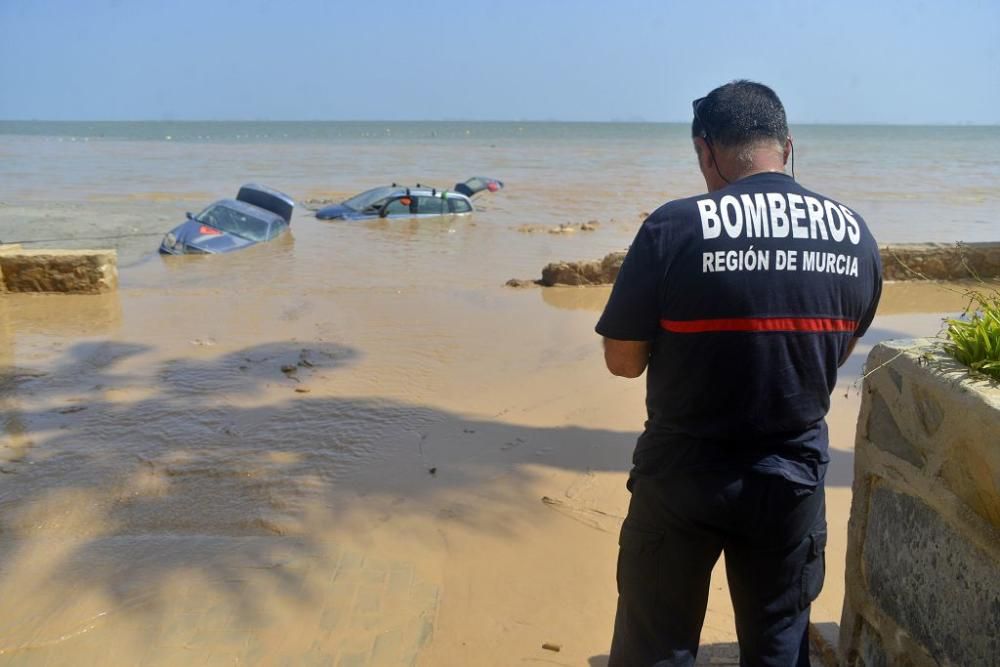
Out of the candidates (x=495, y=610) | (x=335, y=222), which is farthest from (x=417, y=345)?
(x=335, y=222)

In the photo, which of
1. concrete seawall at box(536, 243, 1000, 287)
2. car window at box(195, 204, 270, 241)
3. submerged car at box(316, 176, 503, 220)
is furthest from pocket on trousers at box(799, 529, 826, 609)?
submerged car at box(316, 176, 503, 220)

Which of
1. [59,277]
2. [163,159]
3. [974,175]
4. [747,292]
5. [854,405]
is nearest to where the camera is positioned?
[747,292]

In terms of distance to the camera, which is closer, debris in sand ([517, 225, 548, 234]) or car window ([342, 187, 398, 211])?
debris in sand ([517, 225, 548, 234])

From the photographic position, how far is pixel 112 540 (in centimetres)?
395

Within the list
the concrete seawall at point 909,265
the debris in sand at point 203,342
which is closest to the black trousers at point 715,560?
the debris in sand at point 203,342

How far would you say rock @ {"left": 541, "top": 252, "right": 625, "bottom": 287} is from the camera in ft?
33.9

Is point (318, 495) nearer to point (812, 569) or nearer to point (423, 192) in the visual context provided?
point (812, 569)

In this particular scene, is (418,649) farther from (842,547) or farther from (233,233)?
(233,233)

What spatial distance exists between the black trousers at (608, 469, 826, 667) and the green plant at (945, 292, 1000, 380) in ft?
1.62

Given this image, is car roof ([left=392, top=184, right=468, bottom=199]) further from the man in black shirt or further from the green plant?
the green plant

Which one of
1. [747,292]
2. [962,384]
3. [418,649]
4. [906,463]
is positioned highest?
[747,292]

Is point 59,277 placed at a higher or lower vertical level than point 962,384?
lower

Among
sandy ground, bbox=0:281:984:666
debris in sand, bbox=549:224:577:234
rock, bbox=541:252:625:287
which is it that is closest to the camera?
sandy ground, bbox=0:281:984:666

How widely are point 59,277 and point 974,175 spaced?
114 ft
